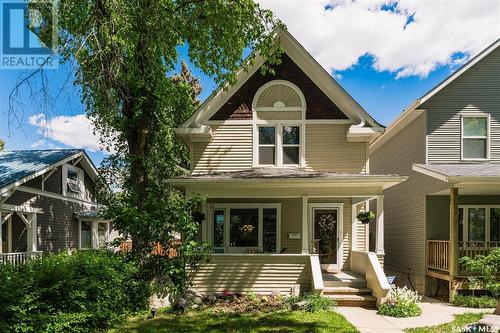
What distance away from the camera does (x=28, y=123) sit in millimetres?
5836

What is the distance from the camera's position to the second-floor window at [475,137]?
13016mm

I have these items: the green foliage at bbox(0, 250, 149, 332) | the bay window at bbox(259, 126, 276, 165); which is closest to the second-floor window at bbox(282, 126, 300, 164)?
the bay window at bbox(259, 126, 276, 165)

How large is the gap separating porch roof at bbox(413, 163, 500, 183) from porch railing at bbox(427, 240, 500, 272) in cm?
222

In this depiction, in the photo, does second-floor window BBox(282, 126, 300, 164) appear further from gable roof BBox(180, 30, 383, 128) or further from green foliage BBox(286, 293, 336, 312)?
green foliage BBox(286, 293, 336, 312)

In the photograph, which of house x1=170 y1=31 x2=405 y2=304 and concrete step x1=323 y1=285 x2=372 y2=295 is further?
→ house x1=170 y1=31 x2=405 y2=304

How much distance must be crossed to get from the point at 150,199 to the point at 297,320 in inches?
206

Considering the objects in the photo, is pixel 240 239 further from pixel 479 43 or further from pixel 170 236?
pixel 479 43

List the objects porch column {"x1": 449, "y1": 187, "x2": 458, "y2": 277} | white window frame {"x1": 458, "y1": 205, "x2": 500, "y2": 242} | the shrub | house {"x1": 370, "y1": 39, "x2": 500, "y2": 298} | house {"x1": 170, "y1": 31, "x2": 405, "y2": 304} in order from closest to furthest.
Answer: the shrub, porch column {"x1": 449, "y1": 187, "x2": 458, "y2": 277}, house {"x1": 170, "y1": 31, "x2": 405, "y2": 304}, house {"x1": 370, "y1": 39, "x2": 500, "y2": 298}, white window frame {"x1": 458, "y1": 205, "x2": 500, "y2": 242}

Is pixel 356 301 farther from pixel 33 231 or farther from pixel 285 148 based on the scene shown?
pixel 33 231

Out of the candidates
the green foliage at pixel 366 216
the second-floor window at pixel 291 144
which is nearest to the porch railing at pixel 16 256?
the second-floor window at pixel 291 144

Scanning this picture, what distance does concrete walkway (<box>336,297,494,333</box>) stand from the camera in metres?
7.66

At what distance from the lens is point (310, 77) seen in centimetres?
1276

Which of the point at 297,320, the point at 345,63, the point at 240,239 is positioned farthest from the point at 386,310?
the point at 345,63

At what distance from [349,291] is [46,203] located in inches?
532
